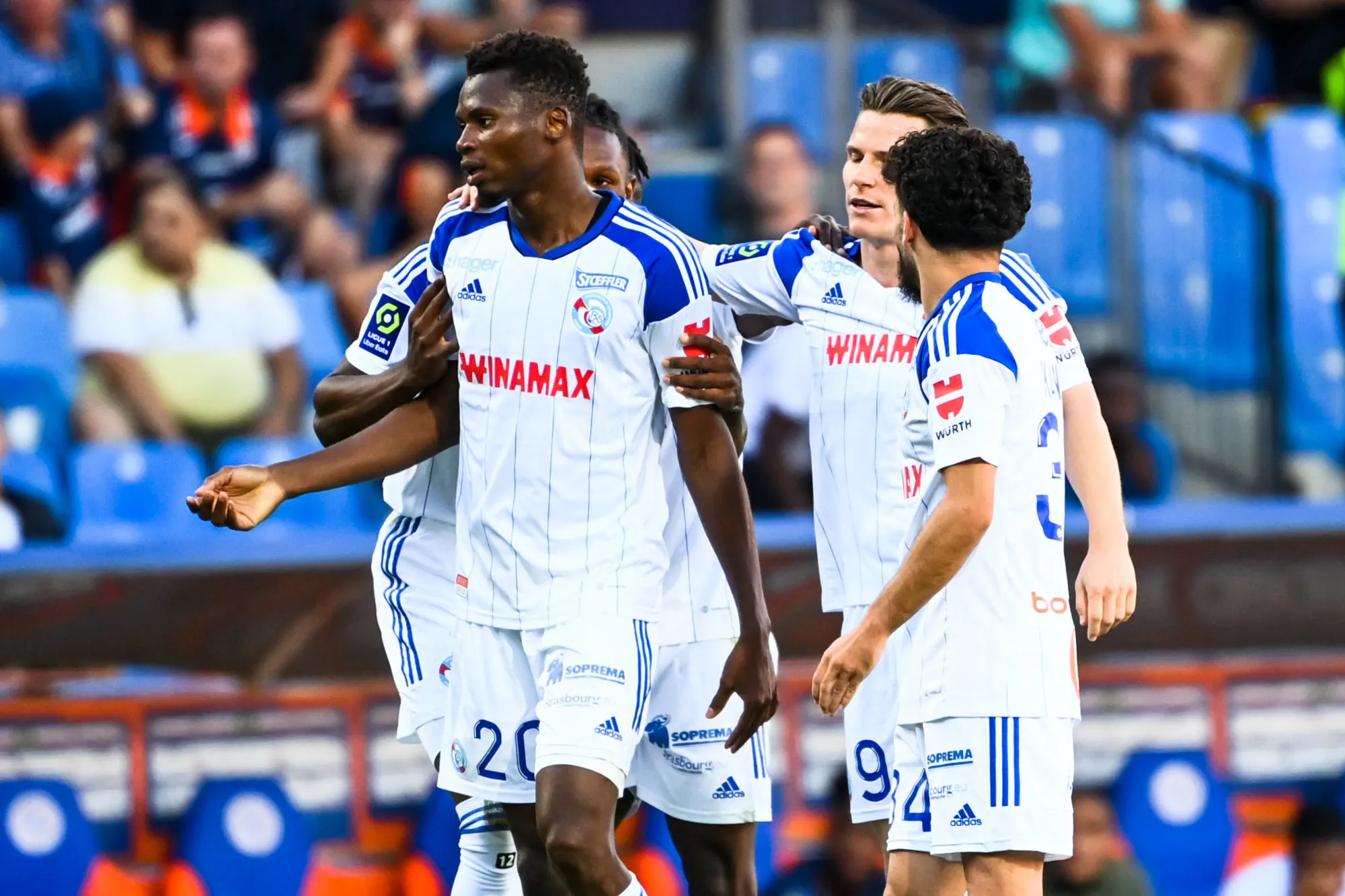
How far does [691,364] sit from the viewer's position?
428 centimetres

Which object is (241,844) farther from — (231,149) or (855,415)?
(231,149)

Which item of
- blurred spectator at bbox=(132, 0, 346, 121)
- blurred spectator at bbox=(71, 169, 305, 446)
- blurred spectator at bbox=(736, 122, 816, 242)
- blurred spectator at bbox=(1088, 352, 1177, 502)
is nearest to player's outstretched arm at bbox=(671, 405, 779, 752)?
blurred spectator at bbox=(1088, 352, 1177, 502)

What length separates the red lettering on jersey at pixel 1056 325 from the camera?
13.4ft

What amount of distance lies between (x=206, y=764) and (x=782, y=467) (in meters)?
2.30

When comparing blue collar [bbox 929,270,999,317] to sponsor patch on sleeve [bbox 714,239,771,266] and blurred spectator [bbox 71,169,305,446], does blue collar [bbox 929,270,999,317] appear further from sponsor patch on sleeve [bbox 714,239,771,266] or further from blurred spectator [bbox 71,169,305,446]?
blurred spectator [bbox 71,169,305,446]

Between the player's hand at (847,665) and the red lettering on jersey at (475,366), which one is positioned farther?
the red lettering on jersey at (475,366)

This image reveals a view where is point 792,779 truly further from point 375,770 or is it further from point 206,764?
point 206,764

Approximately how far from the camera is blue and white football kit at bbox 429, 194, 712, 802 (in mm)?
4281

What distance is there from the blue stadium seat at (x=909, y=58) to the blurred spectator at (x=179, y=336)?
281cm

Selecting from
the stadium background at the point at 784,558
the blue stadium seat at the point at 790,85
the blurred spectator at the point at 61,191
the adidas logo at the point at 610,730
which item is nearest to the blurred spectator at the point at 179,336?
the stadium background at the point at 784,558

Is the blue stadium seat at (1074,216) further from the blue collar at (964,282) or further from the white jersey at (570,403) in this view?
the blue collar at (964,282)

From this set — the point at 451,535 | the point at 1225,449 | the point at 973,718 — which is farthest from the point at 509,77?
the point at 1225,449

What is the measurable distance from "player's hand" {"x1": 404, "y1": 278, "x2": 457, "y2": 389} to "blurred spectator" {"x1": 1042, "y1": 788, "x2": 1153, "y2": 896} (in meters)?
3.36

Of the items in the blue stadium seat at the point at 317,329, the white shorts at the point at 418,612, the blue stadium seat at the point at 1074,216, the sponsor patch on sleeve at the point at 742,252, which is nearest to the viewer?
the white shorts at the point at 418,612
